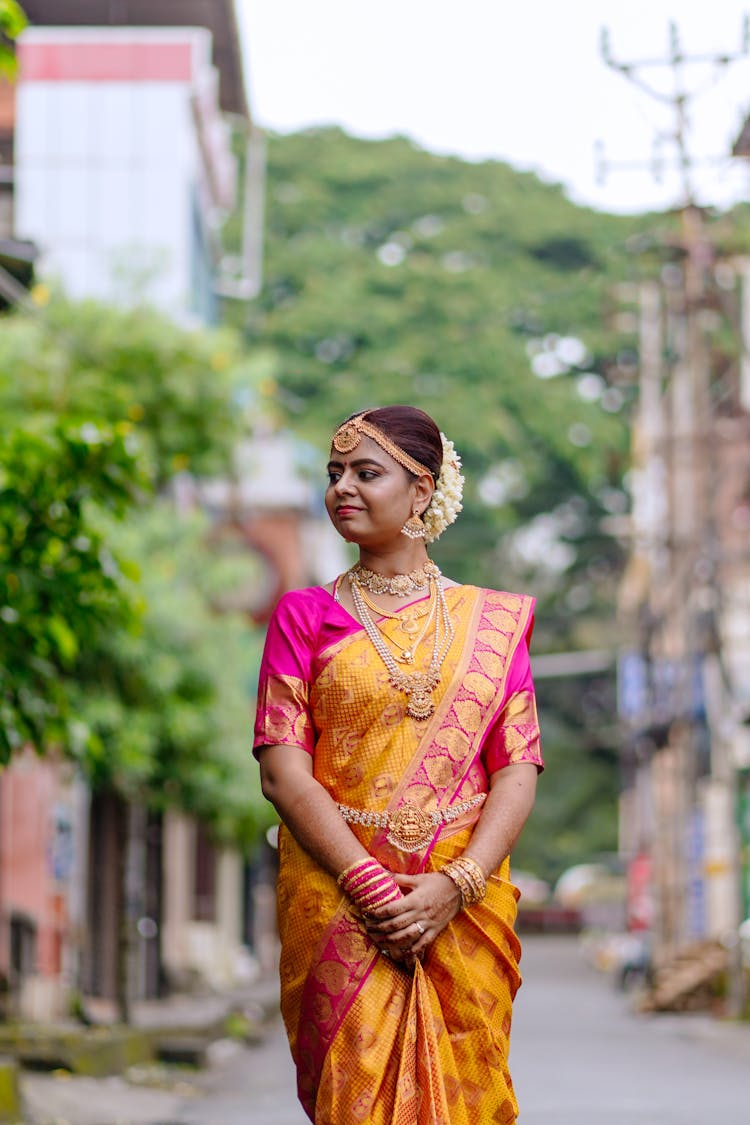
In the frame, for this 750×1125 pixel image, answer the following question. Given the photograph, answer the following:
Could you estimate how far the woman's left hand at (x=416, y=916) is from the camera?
491 centimetres

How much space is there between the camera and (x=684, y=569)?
101ft

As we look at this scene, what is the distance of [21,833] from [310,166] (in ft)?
72.0

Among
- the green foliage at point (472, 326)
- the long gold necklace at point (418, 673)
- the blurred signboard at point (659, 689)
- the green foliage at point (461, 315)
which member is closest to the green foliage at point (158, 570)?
the blurred signboard at point (659, 689)

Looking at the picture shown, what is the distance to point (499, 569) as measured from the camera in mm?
45531

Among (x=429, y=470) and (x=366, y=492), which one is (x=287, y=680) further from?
(x=429, y=470)

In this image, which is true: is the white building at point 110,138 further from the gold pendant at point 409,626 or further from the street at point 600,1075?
the gold pendant at point 409,626

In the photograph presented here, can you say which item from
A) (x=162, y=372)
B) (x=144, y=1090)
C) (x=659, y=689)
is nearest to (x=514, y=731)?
(x=144, y=1090)

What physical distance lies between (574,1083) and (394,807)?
12.0 metres

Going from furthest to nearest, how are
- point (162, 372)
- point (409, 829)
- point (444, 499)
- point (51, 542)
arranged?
point (162, 372), point (51, 542), point (444, 499), point (409, 829)

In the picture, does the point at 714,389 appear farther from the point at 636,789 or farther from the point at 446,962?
the point at 446,962

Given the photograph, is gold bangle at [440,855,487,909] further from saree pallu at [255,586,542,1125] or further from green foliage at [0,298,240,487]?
green foliage at [0,298,240,487]

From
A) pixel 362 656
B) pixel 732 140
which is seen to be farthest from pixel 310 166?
pixel 362 656

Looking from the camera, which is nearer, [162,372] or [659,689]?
[162,372]

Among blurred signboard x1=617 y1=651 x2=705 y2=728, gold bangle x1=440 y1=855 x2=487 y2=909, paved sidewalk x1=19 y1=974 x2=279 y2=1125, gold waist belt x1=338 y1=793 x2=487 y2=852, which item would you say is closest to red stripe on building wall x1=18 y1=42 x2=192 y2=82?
blurred signboard x1=617 y1=651 x2=705 y2=728
